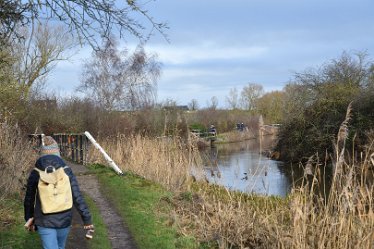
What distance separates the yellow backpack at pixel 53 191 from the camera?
189 inches

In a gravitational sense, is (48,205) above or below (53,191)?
below

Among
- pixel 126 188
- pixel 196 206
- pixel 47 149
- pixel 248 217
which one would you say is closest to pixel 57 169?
pixel 47 149

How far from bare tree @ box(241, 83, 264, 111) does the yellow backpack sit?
238 ft

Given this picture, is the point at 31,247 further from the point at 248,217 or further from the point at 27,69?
the point at 27,69

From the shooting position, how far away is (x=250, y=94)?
264 feet

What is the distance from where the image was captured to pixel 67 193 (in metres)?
4.93

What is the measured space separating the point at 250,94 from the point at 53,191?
Answer: 7690 cm

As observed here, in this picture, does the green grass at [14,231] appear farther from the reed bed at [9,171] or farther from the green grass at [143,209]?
the green grass at [143,209]

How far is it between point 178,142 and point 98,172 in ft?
8.88

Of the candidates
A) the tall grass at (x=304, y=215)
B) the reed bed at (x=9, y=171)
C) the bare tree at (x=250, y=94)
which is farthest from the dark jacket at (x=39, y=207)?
the bare tree at (x=250, y=94)

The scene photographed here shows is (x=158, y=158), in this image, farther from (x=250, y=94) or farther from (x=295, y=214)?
(x=250, y=94)

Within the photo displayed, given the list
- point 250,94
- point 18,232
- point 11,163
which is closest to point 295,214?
point 18,232

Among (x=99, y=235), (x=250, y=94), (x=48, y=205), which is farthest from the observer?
(x=250, y=94)

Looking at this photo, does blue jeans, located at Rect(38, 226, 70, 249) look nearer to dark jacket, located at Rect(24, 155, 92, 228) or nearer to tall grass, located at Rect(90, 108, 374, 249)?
dark jacket, located at Rect(24, 155, 92, 228)
